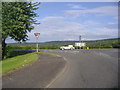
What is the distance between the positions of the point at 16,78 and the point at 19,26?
14.1 m

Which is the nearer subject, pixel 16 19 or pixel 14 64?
pixel 14 64

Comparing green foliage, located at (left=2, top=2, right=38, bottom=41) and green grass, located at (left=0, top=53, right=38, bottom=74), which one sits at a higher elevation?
green foliage, located at (left=2, top=2, right=38, bottom=41)

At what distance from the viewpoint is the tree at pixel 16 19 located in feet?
74.2

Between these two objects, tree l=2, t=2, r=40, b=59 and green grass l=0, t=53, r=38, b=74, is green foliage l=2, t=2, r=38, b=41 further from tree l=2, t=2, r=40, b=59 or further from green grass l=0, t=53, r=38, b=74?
green grass l=0, t=53, r=38, b=74

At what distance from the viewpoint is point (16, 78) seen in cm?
972

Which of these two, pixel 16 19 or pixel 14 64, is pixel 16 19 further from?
pixel 14 64

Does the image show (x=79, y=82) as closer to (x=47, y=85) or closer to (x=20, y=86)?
(x=47, y=85)

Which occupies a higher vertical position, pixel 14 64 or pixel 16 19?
pixel 16 19

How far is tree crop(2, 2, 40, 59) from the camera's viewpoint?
22625 millimetres

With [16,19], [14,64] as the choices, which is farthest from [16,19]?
[14,64]

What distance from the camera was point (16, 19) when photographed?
23.6 metres

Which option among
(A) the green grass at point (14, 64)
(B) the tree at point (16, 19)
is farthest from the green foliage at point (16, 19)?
(A) the green grass at point (14, 64)

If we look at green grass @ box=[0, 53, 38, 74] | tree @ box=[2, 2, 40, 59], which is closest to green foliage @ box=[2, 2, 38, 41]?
tree @ box=[2, 2, 40, 59]

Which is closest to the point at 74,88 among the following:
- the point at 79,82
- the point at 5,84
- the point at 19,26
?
the point at 79,82
